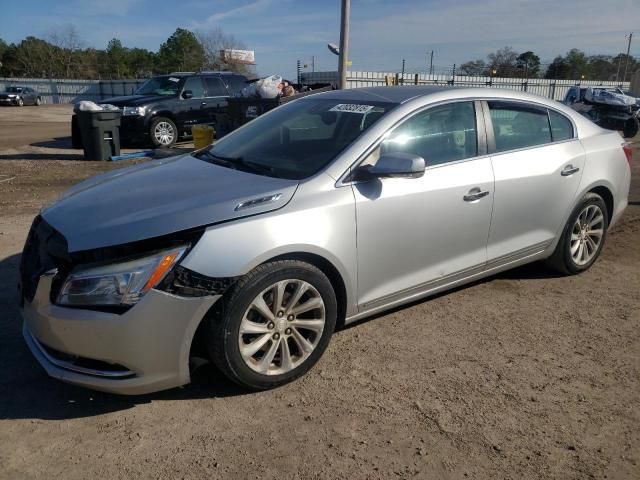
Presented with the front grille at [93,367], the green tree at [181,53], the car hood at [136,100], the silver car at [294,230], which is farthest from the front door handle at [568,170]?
the green tree at [181,53]

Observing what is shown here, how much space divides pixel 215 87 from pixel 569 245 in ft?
35.7

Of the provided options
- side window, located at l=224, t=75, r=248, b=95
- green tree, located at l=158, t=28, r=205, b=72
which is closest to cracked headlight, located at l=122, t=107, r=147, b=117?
side window, located at l=224, t=75, r=248, b=95

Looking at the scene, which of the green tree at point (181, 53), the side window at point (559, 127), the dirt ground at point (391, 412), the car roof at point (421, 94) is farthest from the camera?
the green tree at point (181, 53)

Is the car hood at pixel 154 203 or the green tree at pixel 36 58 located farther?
the green tree at pixel 36 58

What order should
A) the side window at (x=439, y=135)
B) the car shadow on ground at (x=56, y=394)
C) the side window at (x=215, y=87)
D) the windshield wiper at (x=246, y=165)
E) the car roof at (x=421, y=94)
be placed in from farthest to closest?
the side window at (x=215, y=87)
the car roof at (x=421, y=94)
the side window at (x=439, y=135)
the windshield wiper at (x=246, y=165)
the car shadow on ground at (x=56, y=394)

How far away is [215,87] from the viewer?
13.5 m

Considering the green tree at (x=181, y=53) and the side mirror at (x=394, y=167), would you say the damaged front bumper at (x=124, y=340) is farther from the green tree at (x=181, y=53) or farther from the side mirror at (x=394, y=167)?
the green tree at (x=181, y=53)

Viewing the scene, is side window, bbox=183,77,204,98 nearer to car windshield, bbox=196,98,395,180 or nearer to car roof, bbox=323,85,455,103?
car windshield, bbox=196,98,395,180

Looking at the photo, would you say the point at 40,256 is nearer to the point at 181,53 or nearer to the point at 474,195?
the point at 474,195

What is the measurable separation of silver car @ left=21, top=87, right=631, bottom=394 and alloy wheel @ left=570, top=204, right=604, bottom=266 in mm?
55

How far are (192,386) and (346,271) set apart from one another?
1094 millimetres

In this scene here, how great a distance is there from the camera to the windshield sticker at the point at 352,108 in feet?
12.0

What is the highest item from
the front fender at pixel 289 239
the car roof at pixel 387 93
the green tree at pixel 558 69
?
the green tree at pixel 558 69

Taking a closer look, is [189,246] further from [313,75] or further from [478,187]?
[313,75]
